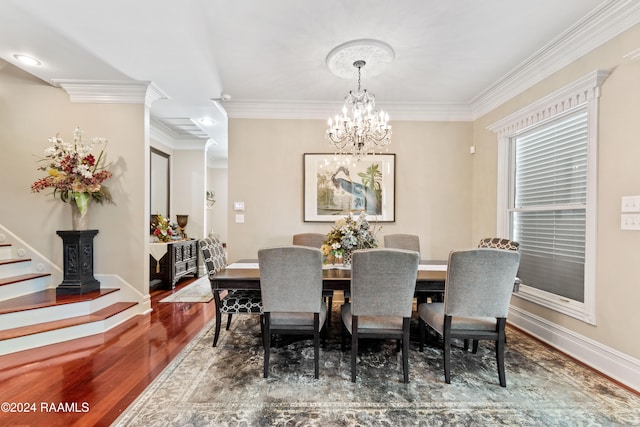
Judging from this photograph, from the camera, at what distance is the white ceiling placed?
7.02 ft

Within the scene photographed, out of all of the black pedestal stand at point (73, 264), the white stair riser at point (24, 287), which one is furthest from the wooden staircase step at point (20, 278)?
the black pedestal stand at point (73, 264)

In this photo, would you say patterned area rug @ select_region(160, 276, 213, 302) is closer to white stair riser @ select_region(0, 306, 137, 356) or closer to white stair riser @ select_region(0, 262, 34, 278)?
white stair riser @ select_region(0, 306, 137, 356)

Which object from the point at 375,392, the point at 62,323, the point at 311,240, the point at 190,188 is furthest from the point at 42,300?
the point at 375,392

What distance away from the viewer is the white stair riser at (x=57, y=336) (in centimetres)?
251

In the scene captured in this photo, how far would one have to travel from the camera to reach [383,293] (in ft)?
6.70

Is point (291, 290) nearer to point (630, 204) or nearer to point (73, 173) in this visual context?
point (630, 204)

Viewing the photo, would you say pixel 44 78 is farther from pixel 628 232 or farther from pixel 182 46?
pixel 628 232

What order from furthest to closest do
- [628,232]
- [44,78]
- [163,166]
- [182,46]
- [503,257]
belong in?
[163,166], [44,78], [182,46], [628,232], [503,257]

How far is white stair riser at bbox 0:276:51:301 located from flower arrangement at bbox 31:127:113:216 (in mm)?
913

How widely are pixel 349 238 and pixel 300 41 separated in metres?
1.83

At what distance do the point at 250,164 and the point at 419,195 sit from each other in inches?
97.7

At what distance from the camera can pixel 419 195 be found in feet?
13.6

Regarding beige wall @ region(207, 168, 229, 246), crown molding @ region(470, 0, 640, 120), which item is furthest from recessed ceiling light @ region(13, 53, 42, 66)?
beige wall @ region(207, 168, 229, 246)

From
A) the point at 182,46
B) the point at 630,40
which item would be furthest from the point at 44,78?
the point at 630,40
